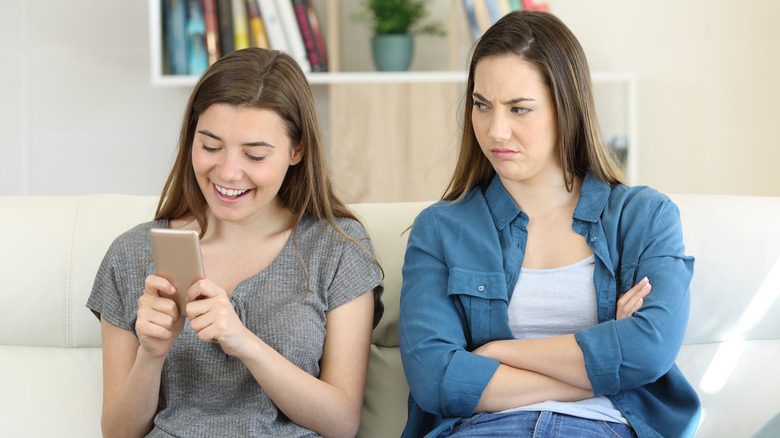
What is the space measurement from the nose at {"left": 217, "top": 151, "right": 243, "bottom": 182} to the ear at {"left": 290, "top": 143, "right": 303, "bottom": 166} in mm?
131

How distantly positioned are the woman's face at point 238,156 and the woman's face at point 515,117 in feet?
1.26

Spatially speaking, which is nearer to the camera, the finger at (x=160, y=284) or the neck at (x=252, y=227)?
the finger at (x=160, y=284)

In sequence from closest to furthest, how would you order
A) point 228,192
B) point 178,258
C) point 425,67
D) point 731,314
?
point 178,258, point 228,192, point 731,314, point 425,67

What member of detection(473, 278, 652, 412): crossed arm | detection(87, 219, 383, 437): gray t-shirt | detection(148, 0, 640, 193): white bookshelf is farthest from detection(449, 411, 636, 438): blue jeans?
detection(148, 0, 640, 193): white bookshelf

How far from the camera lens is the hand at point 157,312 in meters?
1.16

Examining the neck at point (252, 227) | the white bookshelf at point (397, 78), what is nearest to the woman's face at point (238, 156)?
the neck at point (252, 227)

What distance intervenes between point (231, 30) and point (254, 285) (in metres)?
1.70

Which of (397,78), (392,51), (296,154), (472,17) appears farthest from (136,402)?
(472,17)

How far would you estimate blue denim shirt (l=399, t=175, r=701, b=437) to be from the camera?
1236 mm

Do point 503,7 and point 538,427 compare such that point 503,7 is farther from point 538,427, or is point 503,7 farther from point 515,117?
point 538,427

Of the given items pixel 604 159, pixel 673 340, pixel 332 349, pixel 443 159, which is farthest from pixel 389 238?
pixel 443 159

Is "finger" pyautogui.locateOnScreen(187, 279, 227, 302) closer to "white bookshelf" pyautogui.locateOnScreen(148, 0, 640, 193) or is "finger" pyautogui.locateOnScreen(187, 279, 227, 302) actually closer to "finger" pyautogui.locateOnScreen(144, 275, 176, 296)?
"finger" pyautogui.locateOnScreen(144, 275, 176, 296)

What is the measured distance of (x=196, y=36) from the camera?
9.14ft

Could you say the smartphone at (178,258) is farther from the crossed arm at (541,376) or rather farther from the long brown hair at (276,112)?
the crossed arm at (541,376)
